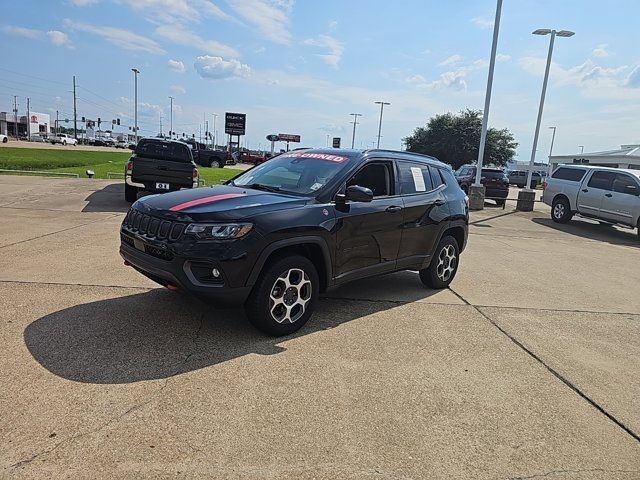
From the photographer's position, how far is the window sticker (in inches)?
230

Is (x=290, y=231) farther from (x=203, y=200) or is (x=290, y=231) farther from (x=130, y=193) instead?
(x=130, y=193)

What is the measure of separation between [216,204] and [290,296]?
1058mm

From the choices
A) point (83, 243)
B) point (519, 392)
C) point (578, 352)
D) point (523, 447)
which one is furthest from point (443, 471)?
point (83, 243)

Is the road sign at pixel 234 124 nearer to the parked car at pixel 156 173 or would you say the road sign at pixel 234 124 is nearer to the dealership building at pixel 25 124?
the parked car at pixel 156 173

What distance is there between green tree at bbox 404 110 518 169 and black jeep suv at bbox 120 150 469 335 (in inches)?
2042

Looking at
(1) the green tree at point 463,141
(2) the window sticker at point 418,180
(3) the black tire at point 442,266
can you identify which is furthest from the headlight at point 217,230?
(1) the green tree at point 463,141

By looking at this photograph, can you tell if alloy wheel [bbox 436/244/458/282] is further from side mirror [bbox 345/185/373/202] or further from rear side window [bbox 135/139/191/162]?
rear side window [bbox 135/139/191/162]

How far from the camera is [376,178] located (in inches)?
209

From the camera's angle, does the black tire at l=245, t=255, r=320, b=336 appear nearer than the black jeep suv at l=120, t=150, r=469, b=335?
No

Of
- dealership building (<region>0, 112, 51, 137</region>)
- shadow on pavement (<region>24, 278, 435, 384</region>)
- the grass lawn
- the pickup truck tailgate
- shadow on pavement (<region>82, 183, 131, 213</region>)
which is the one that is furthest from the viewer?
dealership building (<region>0, 112, 51, 137</region>)

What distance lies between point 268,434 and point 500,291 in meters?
4.75

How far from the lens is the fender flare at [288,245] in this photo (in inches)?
159

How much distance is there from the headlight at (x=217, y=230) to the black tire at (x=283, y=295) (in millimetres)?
425

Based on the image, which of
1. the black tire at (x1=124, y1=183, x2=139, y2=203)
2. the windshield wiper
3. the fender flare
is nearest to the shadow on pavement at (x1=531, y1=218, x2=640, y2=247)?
the fender flare
